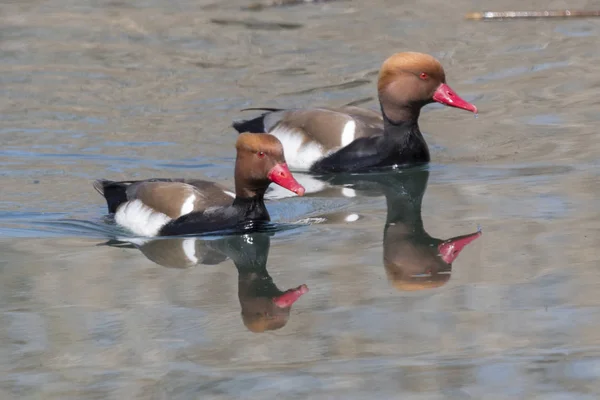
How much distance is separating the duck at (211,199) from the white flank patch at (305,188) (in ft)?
3.36

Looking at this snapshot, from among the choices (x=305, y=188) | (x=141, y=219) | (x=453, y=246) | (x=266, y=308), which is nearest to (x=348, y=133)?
(x=305, y=188)

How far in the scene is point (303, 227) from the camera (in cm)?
860

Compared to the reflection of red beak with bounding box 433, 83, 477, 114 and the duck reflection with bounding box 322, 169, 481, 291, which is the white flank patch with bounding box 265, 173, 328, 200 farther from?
the reflection of red beak with bounding box 433, 83, 477, 114

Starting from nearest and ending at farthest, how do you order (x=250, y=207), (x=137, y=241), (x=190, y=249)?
(x=190, y=249)
(x=250, y=207)
(x=137, y=241)

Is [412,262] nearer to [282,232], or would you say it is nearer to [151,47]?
[282,232]

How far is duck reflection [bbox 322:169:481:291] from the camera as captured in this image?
281 inches

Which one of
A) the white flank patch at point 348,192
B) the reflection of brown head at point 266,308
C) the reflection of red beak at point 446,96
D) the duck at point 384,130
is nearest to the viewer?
the reflection of brown head at point 266,308

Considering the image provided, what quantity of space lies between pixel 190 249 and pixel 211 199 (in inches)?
22.1

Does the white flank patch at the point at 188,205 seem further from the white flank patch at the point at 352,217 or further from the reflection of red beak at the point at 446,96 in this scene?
the reflection of red beak at the point at 446,96

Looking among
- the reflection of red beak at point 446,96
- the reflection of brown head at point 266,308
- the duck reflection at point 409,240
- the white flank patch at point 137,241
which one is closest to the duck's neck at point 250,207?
the white flank patch at point 137,241

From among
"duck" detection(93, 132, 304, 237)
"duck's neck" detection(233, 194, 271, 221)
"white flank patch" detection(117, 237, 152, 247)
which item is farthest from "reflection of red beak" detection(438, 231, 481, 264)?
"white flank patch" detection(117, 237, 152, 247)

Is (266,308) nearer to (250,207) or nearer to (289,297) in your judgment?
(289,297)

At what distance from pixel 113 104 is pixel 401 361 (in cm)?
785

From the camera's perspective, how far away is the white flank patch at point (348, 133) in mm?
10656
